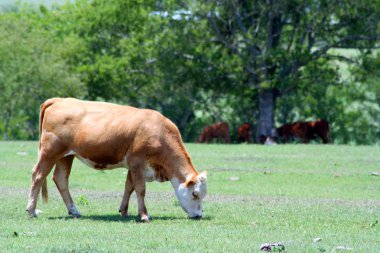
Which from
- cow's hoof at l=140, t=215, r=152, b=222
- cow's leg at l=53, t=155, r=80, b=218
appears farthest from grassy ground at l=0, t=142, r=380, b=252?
cow's leg at l=53, t=155, r=80, b=218

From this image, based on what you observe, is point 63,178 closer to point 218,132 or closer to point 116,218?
point 116,218

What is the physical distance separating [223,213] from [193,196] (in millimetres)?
1100

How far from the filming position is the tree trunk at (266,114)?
2174 inches

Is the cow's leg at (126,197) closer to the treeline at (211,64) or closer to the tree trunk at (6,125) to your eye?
the treeline at (211,64)

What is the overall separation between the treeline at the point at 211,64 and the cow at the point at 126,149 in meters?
35.3

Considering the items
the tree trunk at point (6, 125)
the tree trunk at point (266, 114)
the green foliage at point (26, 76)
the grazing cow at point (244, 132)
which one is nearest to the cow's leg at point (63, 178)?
the green foliage at point (26, 76)

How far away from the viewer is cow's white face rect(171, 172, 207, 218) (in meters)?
16.2

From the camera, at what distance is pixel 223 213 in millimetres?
17109

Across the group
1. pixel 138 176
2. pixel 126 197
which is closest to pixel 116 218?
pixel 126 197

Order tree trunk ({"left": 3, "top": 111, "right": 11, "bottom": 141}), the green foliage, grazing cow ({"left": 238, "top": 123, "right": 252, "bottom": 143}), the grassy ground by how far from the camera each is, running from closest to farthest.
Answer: the grassy ground → the green foliage → tree trunk ({"left": 3, "top": 111, "right": 11, "bottom": 141}) → grazing cow ({"left": 238, "top": 123, "right": 252, "bottom": 143})

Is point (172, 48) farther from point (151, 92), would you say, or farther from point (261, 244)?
point (261, 244)

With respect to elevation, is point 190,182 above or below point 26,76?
below

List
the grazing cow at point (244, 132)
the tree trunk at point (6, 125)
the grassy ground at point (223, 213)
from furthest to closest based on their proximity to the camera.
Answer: the grazing cow at point (244, 132)
the tree trunk at point (6, 125)
the grassy ground at point (223, 213)

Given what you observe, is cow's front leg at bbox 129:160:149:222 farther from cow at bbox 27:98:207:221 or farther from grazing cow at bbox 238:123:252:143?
grazing cow at bbox 238:123:252:143
